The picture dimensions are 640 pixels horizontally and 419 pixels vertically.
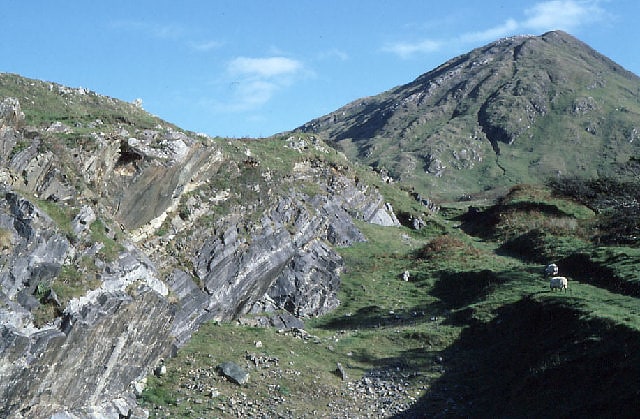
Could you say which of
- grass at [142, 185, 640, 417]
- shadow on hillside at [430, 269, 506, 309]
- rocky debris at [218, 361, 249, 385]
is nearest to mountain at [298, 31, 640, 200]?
shadow on hillside at [430, 269, 506, 309]

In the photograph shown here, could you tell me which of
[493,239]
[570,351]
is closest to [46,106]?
[570,351]

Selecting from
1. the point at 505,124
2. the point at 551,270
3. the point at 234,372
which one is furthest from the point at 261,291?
the point at 505,124

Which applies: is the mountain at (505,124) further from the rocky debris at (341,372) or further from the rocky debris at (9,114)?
the rocky debris at (9,114)

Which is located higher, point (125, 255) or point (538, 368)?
point (125, 255)

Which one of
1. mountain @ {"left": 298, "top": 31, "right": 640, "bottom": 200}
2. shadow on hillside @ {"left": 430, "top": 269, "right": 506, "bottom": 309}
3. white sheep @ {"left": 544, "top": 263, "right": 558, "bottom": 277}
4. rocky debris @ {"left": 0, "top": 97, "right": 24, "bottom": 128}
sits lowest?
shadow on hillside @ {"left": 430, "top": 269, "right": 506, "bottom": 309}

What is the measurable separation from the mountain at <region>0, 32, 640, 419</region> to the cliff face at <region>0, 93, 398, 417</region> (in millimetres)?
68

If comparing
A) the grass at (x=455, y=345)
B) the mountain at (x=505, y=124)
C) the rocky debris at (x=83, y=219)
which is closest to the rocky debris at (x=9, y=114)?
the rocky debris at (x=83, y=219)

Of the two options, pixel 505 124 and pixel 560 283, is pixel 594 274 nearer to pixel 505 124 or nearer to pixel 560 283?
pixel 560 283

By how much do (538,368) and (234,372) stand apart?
9.60m

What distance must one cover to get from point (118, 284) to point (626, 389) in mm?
13789

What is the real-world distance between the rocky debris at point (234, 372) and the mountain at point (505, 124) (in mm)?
80481

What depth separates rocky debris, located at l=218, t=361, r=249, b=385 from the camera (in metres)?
19.3

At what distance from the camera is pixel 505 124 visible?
134m

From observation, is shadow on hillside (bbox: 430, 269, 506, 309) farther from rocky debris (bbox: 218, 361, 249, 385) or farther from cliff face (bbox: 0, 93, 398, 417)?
rocky debris (bbox: 218, 361, 249, 385)
